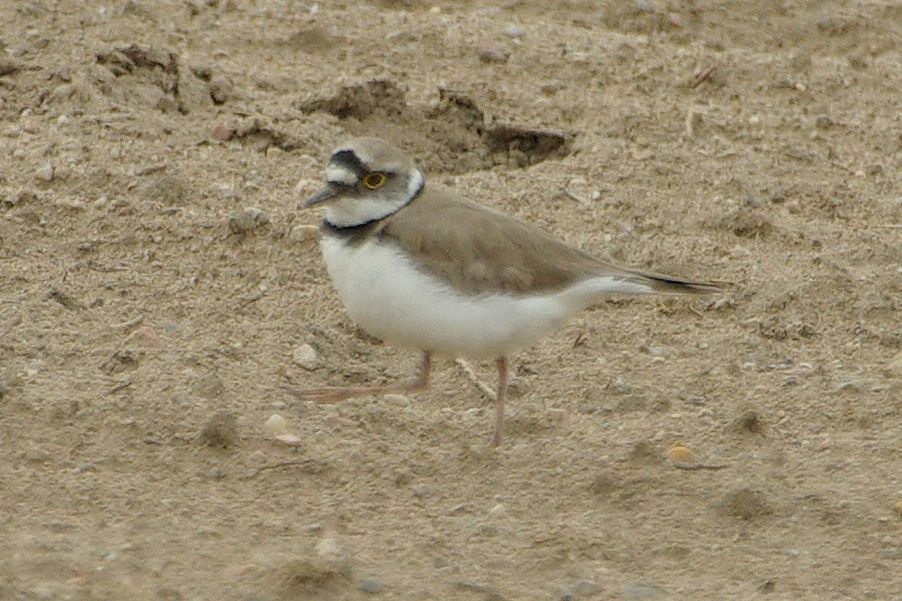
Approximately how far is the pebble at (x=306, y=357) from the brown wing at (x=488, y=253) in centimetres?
77

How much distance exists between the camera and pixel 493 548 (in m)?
4.95

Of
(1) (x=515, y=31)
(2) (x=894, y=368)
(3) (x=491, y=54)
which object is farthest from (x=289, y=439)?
(1) (x=515, y=31)

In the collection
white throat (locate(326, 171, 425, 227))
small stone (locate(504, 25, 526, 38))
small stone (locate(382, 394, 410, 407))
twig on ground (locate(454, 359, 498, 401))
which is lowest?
twig on ground (locate(454, 359, 498, 401))

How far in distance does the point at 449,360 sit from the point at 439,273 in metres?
1.05

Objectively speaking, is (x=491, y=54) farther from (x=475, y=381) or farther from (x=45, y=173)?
(x=475, y=381)

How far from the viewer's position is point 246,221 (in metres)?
7.00

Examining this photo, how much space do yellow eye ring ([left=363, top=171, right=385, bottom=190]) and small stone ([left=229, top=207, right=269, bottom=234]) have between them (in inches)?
52.9

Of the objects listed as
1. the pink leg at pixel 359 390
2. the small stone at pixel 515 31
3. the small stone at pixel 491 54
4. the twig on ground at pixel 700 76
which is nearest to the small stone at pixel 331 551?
the pink leg at pixel 359 390

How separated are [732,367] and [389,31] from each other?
11.6 ft

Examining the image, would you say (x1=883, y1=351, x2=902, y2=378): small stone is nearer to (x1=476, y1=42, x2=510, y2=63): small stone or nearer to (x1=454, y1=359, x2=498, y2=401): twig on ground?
(x1=454, y1=359, x2=498, y2=401): twig on ground

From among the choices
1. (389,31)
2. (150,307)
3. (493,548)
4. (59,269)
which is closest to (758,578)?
(493,548)

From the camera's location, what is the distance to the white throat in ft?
18.9

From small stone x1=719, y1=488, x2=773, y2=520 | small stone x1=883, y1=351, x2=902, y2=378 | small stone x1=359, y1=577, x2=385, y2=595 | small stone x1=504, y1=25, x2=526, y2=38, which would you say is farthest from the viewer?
small stone x1=504, y1=25, x2=526, y2=38

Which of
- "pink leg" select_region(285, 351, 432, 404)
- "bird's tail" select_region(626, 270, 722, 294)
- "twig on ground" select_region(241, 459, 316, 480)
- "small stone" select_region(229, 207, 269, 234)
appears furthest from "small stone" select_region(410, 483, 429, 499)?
"small stone" select_region(229, 207, 269, 234)
